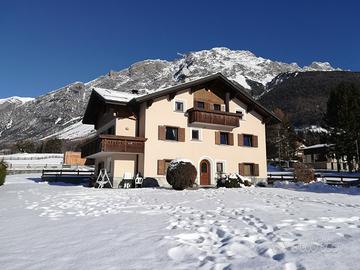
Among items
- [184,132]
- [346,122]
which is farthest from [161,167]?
[346,122]

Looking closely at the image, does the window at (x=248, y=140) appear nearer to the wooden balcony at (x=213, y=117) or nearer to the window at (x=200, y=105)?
the wooden balcony at (x=213, y=117)

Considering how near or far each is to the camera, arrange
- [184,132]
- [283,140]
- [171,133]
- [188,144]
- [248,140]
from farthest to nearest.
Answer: [283,140]
[248,140]
[188,144]
[184,132]
[171,133]

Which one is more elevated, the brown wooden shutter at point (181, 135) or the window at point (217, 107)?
the window at point (217, 107)

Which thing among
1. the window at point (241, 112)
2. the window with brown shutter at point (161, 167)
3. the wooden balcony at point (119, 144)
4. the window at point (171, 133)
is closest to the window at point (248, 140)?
the window at point (241, 112)

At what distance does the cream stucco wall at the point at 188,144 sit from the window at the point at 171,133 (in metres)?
0.36

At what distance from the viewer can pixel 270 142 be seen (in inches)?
2148

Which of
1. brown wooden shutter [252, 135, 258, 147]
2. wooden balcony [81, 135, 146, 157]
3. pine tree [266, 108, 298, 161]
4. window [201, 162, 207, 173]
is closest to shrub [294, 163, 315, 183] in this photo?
brown wooden shutter [252, 135, 258, 147]

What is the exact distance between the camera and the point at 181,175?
19688mm

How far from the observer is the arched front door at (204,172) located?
2562cm

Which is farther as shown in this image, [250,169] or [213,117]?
[250,169]

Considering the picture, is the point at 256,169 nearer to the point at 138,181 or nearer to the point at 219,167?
the point at 219,167

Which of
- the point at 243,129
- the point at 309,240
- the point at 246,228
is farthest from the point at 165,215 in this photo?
the point at 243,129

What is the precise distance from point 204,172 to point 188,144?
2690 mm

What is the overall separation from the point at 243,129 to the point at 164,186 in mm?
9171
